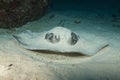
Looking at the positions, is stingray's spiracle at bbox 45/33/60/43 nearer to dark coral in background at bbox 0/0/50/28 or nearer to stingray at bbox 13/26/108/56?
stingray at bbox 13/26/108/56

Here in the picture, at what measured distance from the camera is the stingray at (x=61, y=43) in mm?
4797

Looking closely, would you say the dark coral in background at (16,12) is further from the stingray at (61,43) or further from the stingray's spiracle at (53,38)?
the stingray's spiracle at (53,38)

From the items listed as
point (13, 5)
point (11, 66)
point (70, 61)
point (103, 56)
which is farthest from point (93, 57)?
point (13, 5)

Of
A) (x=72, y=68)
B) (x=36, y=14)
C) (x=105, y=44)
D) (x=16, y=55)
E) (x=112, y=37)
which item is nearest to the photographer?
(x=72, y=68)

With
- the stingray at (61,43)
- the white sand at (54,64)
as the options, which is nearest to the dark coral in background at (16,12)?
the white sand at (54,64)

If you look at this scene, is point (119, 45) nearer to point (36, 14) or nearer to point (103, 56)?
A: point (103, 56)

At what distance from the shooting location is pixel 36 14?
7.95 meters

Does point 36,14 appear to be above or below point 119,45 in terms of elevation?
above

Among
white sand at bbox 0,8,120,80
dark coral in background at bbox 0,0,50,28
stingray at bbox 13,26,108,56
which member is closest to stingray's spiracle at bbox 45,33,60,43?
stingray at bbox 13,26,108,56

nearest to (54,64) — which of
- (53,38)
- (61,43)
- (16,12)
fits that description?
(61,43)

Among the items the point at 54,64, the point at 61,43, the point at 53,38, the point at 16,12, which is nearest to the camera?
the point at 54,64

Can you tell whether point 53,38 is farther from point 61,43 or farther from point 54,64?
point 54,64

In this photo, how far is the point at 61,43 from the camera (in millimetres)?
4906

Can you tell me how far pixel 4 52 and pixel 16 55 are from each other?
0.32 meters
